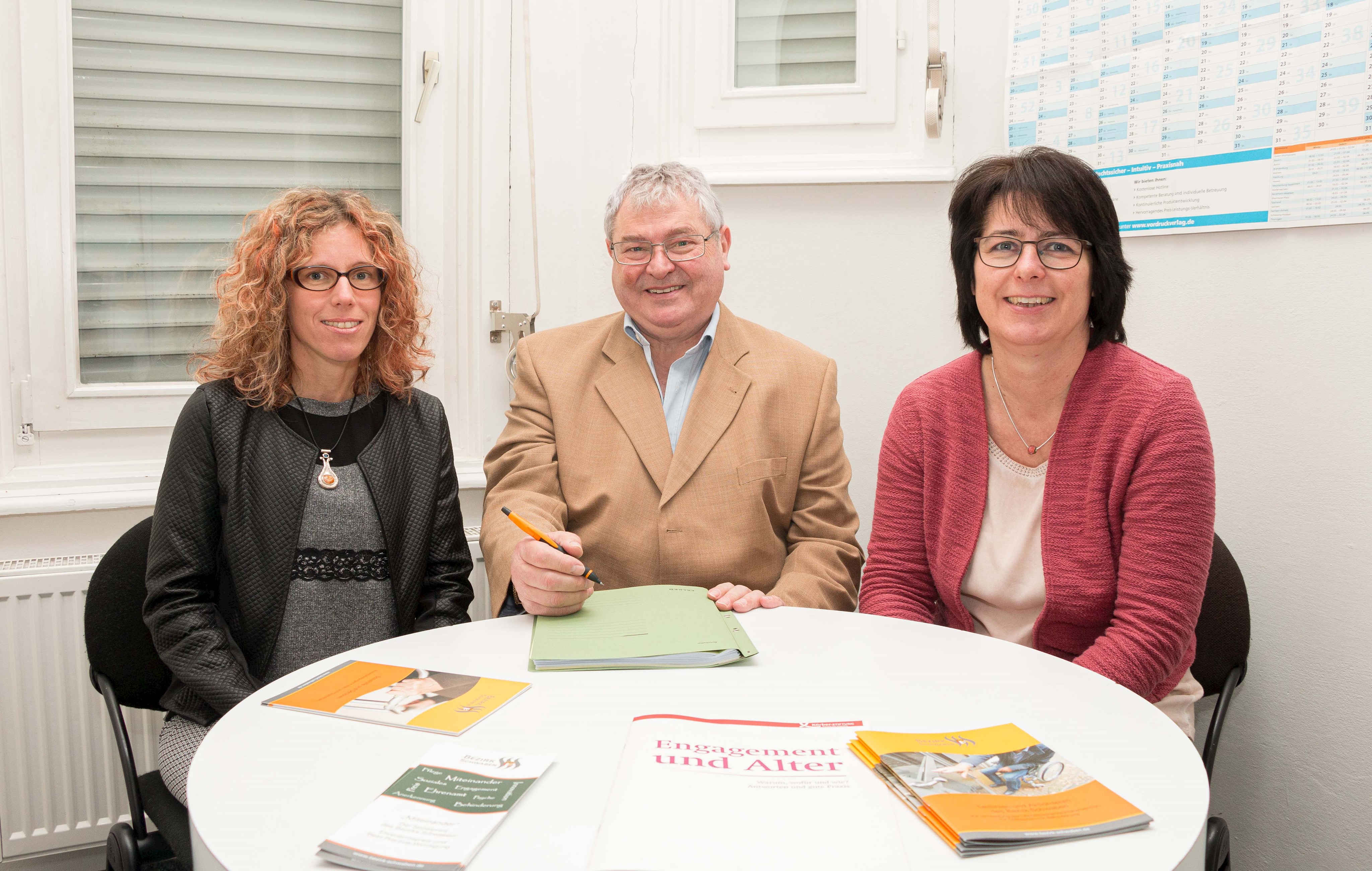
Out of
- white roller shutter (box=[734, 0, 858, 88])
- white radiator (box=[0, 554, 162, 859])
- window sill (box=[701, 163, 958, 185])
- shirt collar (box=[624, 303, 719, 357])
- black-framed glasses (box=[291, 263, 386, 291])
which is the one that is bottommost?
white radiator (box=[0, 554, 162, 859])

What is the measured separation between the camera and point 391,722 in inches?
40.1

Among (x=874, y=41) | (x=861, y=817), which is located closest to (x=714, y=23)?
(x=874, y=41)

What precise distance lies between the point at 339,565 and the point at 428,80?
1.42m

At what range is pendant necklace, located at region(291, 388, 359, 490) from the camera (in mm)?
1733

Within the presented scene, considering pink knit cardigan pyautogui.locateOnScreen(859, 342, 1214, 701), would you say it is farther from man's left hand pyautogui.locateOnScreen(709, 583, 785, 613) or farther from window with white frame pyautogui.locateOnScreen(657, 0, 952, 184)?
window with white frame pyautogui.locateOnScreen(657, 0, 952, 184)

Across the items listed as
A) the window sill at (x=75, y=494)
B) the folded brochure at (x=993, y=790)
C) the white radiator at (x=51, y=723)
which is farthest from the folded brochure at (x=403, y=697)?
the white radiator at (x=51, y=723)

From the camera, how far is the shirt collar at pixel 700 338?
2033 millimetres

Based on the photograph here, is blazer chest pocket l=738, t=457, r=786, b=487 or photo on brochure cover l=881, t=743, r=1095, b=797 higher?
blazer chest pocket l=738, t=457, r=786, b=487

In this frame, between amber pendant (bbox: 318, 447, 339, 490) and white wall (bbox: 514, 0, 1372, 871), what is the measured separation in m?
1.06

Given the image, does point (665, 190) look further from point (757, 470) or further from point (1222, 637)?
point (1222, 637)

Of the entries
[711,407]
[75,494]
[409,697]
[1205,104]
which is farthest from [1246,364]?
[75,494]

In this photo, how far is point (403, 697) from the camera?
1.09 meters

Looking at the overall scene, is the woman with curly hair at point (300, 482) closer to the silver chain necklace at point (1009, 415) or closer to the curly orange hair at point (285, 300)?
the curly orange hair at point (285, 300)

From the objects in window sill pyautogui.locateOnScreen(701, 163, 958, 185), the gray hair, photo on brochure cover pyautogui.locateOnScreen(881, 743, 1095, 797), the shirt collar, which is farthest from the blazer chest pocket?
photo on brochure cover pyautogui.locateOnScreen(881, 743, 1095, 797)
